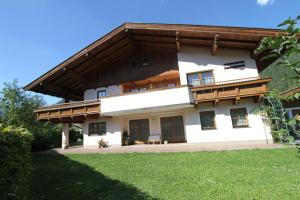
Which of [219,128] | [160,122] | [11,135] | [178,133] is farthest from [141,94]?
[11,135]

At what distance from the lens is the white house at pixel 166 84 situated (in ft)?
46.8

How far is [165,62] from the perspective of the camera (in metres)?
17.5

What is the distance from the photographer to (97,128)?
60.7 feet

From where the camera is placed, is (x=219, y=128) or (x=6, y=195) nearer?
(x=6, y=195)

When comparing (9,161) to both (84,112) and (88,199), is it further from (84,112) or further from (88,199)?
(84,112)

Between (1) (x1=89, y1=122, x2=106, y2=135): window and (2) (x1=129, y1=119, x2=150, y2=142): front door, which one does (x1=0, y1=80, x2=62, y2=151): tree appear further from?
(2) (x1=129, y1=119, x2=150, y2=142): front door

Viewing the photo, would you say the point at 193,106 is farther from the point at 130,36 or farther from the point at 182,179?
the point at 182,179

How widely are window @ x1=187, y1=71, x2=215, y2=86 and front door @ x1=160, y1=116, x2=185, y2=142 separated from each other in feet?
10.3

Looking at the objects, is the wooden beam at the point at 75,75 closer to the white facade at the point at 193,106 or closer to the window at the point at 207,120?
the white facade at the point at 193,106

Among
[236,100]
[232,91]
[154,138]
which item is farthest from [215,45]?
[154,138]

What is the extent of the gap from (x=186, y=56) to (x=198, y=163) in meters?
9.55

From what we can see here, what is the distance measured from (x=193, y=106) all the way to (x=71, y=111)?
983 centimetres

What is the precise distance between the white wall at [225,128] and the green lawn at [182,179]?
333cm

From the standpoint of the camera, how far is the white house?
14250mm
